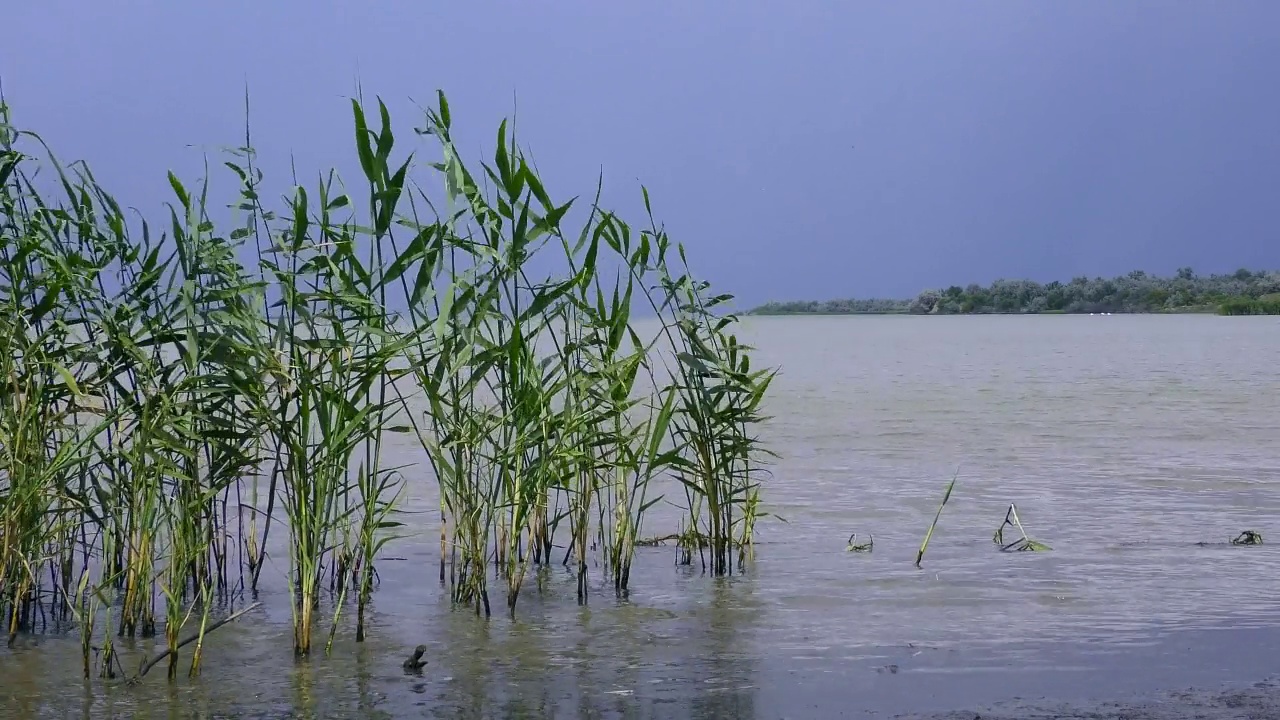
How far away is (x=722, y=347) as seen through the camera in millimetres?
6414

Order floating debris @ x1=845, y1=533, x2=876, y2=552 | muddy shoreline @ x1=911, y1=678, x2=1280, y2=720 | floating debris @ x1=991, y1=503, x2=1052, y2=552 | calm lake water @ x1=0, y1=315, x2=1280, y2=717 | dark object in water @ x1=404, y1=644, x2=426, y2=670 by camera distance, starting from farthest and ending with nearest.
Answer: floating debris @ x1=845, y1=533, x2=876, y2=552, floating debris @ x1=991, y1=503, x2=1052, y2=552, dark object in water @ x1=404, y1=644, x2=426, y2=670, calm lake water @ x1=0, y1=315, x2=1280, y2=717, muddy shoreline @ x1=911, y1=678, x2=1280, y2=720

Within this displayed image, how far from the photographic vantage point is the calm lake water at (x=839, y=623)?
4.54 metres

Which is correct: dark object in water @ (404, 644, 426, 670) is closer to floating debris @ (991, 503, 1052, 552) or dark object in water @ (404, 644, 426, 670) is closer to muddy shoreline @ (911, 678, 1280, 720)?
muddy shoreline @ (911, 678, 1280, 720)

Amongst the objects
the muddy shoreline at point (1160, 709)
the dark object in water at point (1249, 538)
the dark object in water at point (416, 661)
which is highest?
the dark object in water at point (416, 661)

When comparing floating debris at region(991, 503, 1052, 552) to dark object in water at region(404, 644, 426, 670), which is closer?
dark object in water at region(404, 644, 426, 670)

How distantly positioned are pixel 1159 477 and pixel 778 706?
23.2 ft

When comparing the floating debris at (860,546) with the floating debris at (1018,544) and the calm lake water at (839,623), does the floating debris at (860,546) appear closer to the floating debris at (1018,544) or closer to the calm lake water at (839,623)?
the calm lake water at (839,623)

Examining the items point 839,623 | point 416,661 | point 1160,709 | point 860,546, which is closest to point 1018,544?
point 860,546

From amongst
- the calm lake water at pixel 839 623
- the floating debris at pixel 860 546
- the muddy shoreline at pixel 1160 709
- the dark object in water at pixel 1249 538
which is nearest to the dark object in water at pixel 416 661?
the calm lake water at pixel 839 623

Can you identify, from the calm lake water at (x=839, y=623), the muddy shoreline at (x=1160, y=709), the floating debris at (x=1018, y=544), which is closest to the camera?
the muddy shoreline at (x=1160, y=709)

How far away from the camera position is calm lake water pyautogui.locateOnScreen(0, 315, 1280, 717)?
14.9 ft

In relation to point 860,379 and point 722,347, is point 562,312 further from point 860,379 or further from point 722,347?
point 860,379

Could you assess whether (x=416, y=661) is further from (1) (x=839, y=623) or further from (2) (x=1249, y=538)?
(2) (x=1249, y=538)

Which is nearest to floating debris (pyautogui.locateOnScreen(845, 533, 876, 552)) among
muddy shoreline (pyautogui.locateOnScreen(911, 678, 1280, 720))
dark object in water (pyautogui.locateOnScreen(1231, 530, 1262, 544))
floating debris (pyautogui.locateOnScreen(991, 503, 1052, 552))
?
floating debris (pyautogui.locateOnScreen(991, 503, 1052, 552))
